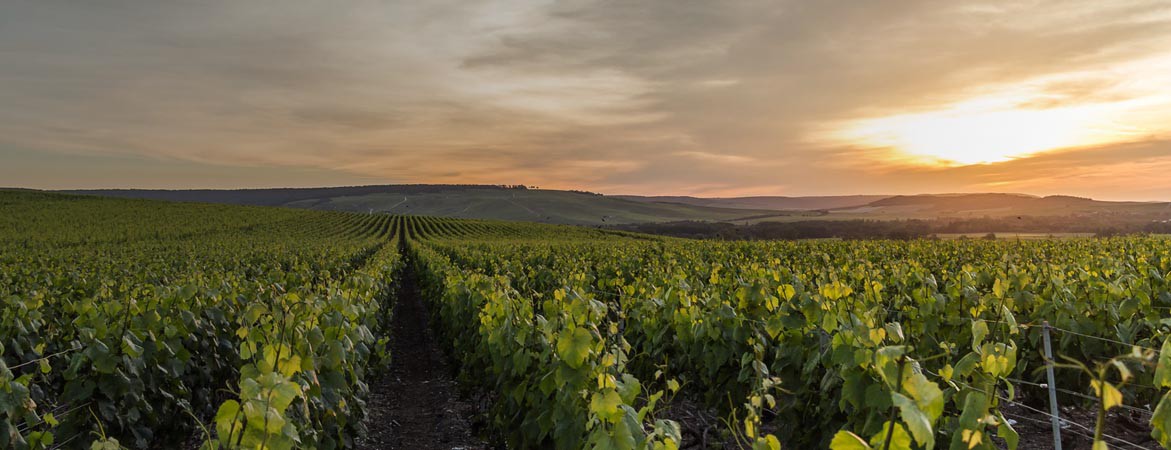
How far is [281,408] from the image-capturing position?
2584 mm

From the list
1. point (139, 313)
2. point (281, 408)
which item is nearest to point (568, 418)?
point (281, 408)

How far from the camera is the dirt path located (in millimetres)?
7340

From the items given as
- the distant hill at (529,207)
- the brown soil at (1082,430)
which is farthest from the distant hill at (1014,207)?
the brown soil at (1082,430)

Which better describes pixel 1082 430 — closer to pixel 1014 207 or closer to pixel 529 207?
pixel 1014 207

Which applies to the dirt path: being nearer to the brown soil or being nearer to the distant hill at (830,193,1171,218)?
the brown soil

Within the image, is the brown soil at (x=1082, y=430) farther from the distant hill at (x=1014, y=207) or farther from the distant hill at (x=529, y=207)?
the distant hill at (x=529, y=207)

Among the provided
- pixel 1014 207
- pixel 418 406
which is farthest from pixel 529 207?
pixel 418 406

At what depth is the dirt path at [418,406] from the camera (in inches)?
289

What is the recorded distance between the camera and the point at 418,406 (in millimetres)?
8844

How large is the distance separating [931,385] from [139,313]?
707cm

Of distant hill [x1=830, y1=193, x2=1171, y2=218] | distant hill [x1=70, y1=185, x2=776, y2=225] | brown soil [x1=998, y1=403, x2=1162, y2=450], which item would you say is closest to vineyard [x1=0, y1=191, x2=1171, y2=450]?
brown soil [x1=998, y1=403, x2=1162, y2=450]

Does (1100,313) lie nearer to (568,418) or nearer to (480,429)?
(568,418)

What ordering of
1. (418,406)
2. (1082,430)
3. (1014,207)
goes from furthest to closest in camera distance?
(1014,207), (418,406), (1082,430)

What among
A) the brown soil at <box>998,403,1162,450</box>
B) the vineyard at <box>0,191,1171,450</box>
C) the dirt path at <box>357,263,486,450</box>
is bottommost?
the dirt path at <box>357,263,486,450</box>
